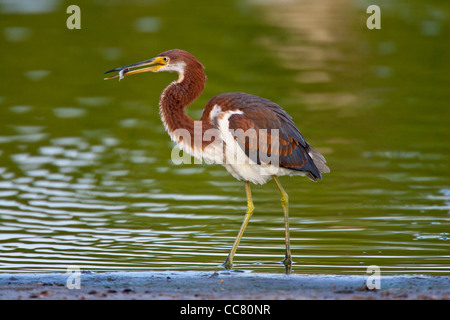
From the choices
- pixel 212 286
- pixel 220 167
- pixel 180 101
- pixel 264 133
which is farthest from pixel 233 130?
pixel 220 167

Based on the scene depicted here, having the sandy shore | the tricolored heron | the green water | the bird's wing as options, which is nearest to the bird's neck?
the tricolored heron

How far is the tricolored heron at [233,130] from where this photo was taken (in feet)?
33.3

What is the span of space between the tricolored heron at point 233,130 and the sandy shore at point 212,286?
87 centimetres

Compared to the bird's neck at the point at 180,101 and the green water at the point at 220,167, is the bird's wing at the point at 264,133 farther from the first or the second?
the green water at the point at 220,167

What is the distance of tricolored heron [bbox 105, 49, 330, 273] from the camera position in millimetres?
10156

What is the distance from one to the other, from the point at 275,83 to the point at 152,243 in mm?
11200

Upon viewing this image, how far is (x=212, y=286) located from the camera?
349 inches

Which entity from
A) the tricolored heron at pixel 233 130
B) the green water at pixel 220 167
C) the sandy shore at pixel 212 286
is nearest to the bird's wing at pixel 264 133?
the tricolored heron at pixel 233 130

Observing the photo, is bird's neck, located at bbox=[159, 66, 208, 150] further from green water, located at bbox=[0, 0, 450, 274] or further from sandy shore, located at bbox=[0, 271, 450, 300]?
sandy shore, located at bbox=[0, 271, 450, 300]

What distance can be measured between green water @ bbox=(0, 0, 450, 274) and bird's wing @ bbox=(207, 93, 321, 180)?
3.88ft
